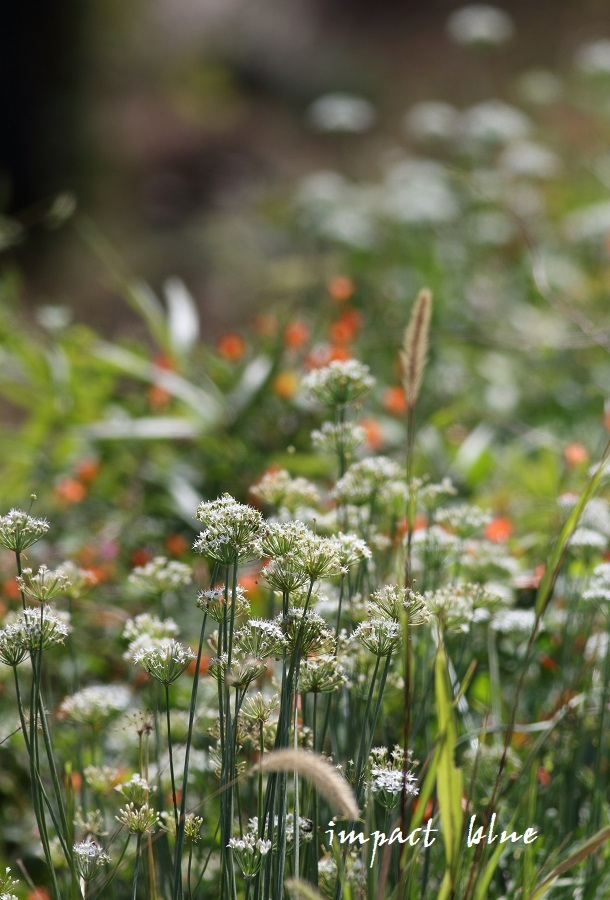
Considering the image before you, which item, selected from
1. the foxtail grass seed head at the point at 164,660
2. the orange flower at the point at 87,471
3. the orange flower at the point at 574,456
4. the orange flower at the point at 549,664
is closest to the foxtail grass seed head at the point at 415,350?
the foxtail grass seed head at the point at 164,660

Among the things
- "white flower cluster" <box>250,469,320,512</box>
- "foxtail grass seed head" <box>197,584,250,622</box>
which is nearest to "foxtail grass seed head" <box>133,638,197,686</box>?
"foxtail grass seed head" <box>197,584,250,622</box>

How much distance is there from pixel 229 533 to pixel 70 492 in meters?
1.93

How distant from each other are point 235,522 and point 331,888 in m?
0.41

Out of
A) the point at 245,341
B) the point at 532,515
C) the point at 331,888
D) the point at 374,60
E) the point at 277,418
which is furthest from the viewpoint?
the point at 374,60

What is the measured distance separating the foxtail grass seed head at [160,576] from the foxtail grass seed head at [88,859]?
1.06ft

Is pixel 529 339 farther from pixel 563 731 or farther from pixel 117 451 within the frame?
pixel 563 731

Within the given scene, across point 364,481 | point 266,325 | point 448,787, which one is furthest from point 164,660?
point 266,325

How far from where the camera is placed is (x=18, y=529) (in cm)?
93

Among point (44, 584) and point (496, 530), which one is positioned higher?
point (496, 530)

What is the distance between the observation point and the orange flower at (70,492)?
2.73 m

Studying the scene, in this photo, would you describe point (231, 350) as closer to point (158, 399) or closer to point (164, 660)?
Answer: point (158, 399)

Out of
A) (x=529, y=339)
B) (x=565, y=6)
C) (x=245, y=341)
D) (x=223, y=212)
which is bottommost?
(x=529, y=339)

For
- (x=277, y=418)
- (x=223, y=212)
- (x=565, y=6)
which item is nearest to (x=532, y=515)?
(x=277, y=418)

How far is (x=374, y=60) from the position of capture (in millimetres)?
10711
